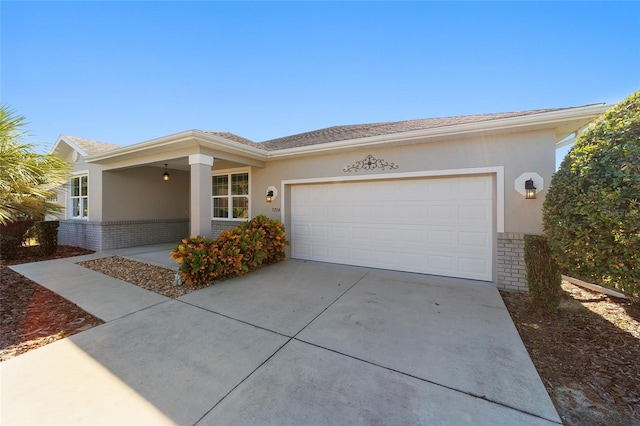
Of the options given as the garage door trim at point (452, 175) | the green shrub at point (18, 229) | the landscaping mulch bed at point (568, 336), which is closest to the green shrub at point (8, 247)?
the green shrub at point (18, 229)

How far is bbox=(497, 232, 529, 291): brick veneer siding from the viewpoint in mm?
4797

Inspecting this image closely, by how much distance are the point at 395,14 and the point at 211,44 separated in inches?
222

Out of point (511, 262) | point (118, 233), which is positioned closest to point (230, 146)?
point (118, 233)

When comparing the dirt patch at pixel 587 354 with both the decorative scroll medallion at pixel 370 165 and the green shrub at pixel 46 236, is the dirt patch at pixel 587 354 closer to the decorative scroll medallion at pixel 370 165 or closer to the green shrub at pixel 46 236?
the decorative scroll medallion at pixel 370 165

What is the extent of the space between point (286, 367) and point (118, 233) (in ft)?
31.6

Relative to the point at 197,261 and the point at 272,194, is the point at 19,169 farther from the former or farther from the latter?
the point at 272,194

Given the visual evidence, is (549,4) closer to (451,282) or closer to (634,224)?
(634,224)

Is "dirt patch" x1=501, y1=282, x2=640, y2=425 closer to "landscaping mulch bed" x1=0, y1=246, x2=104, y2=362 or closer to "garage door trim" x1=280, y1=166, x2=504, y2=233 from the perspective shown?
"garage door trim" x1=280, y1=166, x2=504, y2=233

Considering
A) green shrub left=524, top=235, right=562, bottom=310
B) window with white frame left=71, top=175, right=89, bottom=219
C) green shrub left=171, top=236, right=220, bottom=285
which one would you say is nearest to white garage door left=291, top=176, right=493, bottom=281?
green shrub left=524, top=235, right=562, bottom=310

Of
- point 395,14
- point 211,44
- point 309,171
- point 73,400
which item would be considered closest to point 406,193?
point 309,171

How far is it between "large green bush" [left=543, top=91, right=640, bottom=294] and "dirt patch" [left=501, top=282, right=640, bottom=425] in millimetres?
799

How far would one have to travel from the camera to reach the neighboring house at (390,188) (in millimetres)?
4789

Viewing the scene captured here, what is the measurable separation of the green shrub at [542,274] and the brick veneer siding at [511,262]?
83 cm

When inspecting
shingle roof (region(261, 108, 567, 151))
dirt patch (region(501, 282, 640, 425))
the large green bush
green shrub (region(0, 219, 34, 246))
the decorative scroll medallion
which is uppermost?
shingle roof (region(261, 108, 567, 151))
